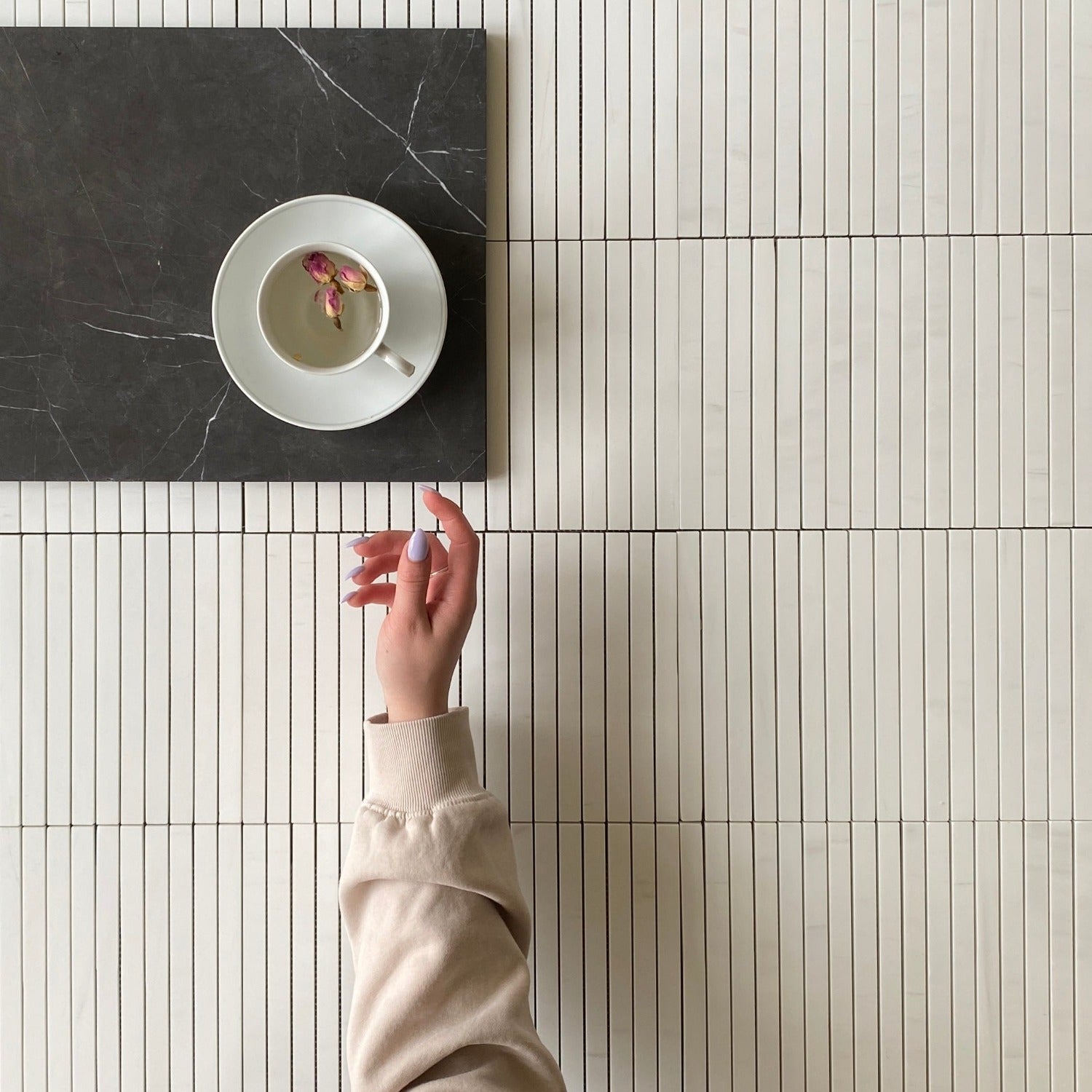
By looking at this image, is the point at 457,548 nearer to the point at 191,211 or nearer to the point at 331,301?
the point at 331,301

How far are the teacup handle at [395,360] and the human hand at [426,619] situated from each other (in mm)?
119

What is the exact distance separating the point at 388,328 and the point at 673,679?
479 millimetres

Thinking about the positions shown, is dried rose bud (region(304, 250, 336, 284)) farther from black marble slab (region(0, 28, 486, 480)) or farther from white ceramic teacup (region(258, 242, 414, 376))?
black marble slab (region(0, 28, 486, 480))

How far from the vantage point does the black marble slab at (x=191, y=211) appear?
94 centimetres

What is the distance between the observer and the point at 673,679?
0.98 m

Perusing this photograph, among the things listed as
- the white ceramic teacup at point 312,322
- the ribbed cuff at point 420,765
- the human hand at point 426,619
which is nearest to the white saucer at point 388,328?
the white ceramic teacup at point 312,322

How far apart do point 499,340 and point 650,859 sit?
59 centimetres

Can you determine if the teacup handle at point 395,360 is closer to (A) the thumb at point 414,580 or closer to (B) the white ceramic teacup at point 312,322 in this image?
(B) the white ceramic teacup at point 312,322

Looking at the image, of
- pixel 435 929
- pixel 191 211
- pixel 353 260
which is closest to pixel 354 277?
pixel 353 260

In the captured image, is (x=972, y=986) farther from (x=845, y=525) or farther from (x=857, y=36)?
(x=857, y=36)

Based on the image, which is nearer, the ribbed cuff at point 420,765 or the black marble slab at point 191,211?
the ribbed cuff at point 420,765

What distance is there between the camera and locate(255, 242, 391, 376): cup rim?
85cm

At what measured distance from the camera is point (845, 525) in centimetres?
98

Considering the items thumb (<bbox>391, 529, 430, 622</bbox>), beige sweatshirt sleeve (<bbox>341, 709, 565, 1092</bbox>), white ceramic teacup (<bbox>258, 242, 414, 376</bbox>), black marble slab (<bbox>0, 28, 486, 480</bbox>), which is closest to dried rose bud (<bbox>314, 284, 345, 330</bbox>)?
white ceramic teacup (<bbox>258, 242, 414, 376</bbox>)
